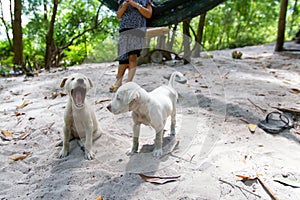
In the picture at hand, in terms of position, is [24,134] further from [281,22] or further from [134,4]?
[281,22]

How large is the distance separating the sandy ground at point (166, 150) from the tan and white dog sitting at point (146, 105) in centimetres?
19

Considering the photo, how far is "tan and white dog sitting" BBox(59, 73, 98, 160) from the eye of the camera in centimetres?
157

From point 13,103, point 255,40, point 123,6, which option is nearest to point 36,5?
point 13,103

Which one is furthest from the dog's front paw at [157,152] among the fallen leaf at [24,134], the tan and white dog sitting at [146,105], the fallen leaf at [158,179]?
the fallen leaf at [24,134]

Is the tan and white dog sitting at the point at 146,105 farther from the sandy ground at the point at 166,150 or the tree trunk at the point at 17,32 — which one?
the tree trunk at the point at 17,32

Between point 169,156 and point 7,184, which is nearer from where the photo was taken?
point 7,184

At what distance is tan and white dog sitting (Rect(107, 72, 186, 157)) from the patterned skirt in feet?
1.15

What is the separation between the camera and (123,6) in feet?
6.91

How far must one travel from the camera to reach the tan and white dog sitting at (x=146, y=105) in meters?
1.48

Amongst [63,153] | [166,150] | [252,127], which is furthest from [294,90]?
[63,153]

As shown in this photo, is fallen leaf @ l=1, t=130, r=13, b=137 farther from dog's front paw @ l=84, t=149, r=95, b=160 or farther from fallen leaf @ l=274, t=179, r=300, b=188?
fallen leaf @ l=274, t=179, r=300, b=188

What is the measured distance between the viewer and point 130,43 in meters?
1.78

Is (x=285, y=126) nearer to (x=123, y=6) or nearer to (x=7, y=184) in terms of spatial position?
(x=123, y=6)

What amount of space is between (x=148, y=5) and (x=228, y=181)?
157cm
